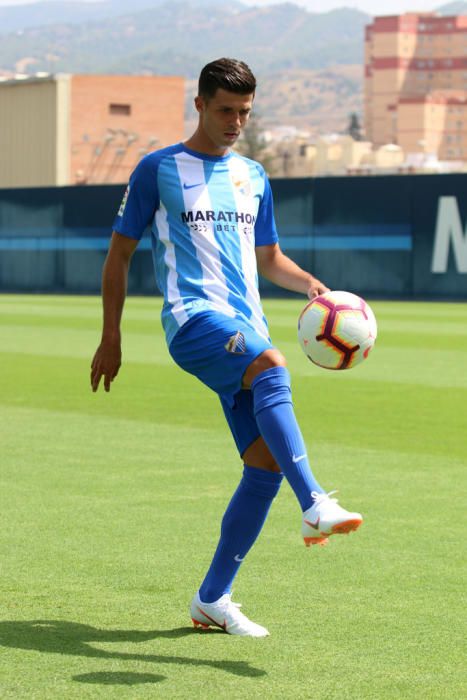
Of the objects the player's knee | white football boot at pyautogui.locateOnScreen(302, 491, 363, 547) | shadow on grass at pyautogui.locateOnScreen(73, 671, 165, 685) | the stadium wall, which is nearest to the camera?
shadow on grass at pyautogui.locateOnScreen(73, 671, 165, 685)

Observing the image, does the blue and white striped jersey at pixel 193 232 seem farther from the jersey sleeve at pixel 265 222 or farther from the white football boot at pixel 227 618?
the white football boot at pixel 227 618

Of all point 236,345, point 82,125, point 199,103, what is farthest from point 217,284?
point 82,125

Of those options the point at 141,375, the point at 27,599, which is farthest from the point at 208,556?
the point at 141,375

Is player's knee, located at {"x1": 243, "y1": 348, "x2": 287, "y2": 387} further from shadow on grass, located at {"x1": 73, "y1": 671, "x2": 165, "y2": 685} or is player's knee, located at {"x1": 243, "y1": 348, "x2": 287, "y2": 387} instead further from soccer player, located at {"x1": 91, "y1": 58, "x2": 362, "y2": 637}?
shadow on grass, located at {"x1": 73, "y1": 671, "x2": 165, "y2": 685}

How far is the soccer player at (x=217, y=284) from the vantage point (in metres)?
5.06

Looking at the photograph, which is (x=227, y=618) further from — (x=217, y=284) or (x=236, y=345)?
(x=217, y=284)

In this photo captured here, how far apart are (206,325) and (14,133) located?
80200 mm

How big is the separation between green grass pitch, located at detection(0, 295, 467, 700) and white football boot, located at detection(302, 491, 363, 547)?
1.33ft

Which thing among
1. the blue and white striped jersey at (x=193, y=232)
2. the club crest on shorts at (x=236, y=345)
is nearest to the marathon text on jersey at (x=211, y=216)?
the blue and white striped jersey at (x=193, y=232)

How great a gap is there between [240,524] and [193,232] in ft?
3.44

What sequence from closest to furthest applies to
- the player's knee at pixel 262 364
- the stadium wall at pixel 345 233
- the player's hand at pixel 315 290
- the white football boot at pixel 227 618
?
the player's knee at pixel 262 364, the white football boot at pixel 227 618, the player's hand at pixel 315 290, the stadium wall at pixel 345 233

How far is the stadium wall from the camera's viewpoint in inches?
1161

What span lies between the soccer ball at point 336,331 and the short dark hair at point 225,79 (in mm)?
834

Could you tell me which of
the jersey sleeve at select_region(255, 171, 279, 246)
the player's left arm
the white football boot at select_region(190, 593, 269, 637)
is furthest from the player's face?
the white football boot at select_region(190, 593, 269, 637)
